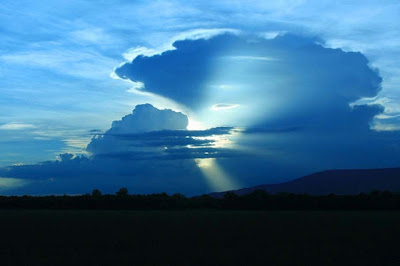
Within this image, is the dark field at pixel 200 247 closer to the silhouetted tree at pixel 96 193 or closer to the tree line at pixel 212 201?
the tree line at pixel 212 201

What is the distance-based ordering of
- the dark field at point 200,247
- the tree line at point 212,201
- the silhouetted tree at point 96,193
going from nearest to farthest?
the dark field at point 200,247
the tree line at point 212,201
the silhouetted tree at point 96,193

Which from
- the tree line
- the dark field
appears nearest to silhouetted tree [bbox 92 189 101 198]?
the tree line

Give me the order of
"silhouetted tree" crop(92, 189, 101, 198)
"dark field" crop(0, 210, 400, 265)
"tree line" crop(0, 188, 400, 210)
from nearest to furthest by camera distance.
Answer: "dark field" crop(0, 210, 400, 265)
"tree line" crop(0, 188, 400, 210)
"silhouetted tree" crop(92, 189, 101, 198)

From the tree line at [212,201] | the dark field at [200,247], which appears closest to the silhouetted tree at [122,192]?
the tree line at [212,201]

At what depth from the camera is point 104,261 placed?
64.8 ft

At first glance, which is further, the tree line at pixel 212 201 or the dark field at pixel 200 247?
the tree line at pixel 212 201

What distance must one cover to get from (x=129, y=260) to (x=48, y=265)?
123 inches

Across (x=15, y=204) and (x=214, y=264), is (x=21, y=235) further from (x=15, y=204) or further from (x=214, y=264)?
(x=15, y=204)

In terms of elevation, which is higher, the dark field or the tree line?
the tree line

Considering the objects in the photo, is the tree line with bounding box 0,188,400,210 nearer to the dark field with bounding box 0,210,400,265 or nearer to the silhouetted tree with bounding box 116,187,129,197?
the silhouetted tree with bounding box 116,187,129,197

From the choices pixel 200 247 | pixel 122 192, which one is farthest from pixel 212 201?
pixel 200 247

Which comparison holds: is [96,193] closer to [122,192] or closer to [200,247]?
[122,192]

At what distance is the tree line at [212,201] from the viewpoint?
78938 millimetres

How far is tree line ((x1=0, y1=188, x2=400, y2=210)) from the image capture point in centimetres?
7894
